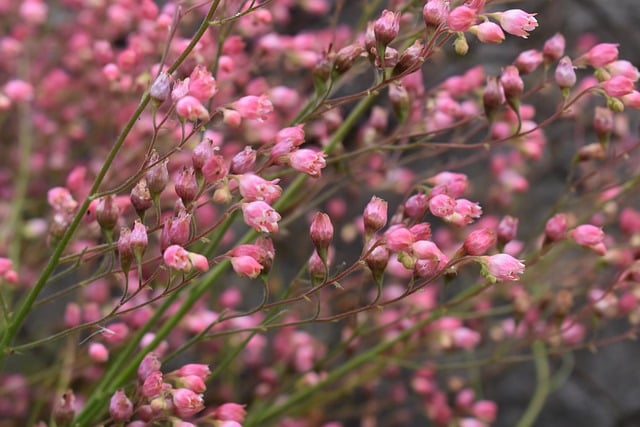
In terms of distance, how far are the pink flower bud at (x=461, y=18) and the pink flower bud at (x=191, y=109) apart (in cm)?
30

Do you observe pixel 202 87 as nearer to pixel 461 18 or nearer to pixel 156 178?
pixel 156 178

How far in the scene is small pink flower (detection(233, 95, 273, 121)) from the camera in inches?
41.3

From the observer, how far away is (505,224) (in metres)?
1.26

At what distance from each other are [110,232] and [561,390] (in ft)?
5.05

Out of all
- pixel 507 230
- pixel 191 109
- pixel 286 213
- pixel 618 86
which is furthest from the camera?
pixel 286 213

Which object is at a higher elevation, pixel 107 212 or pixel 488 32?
pixel 488 32

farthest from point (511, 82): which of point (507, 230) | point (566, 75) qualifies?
point (507, 230)

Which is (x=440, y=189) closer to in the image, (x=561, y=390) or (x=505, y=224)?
(x=505, y=224)

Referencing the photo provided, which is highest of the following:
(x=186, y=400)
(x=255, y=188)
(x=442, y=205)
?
(x=255, y=188)

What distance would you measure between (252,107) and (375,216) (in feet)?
0.65

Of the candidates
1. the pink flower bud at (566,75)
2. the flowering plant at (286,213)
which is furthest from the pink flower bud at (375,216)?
the pink flower bud at (566,75)

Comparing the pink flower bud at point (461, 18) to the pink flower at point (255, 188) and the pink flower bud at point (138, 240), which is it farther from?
the pink flower bud at point (138, 240)

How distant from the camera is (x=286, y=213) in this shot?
188cm

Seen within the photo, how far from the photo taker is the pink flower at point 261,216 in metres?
0.97
